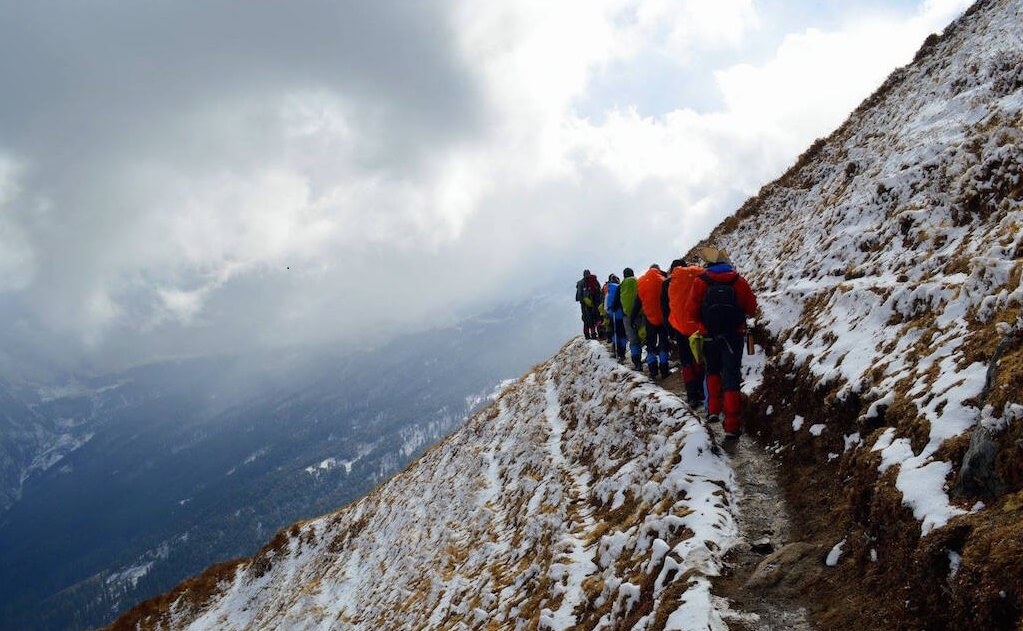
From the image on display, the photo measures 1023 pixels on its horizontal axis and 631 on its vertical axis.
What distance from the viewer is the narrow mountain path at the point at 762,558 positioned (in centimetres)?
629

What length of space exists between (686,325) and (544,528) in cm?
634

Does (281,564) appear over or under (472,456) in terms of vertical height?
under

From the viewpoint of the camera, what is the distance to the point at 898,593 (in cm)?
537

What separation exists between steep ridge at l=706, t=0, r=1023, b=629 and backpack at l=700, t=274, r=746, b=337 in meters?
1.75

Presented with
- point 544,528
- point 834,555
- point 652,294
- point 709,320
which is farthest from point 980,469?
point 652,294

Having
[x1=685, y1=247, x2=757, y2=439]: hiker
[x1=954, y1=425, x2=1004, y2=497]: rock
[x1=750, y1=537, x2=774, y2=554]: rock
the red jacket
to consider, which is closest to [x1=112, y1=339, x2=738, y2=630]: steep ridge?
[x1=750, y1=537, x2=774, y2=554]: rock

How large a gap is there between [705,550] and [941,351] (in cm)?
470

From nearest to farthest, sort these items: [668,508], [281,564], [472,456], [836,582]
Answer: [836,582]
[668,508]
[472,456]
[281,564]

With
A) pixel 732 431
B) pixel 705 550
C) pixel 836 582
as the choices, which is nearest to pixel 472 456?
pixel 732 431

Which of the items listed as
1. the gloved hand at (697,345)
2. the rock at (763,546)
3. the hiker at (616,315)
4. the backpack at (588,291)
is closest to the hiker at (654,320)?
the hiker at (616,315)

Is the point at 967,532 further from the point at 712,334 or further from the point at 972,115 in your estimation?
the point at 972,115

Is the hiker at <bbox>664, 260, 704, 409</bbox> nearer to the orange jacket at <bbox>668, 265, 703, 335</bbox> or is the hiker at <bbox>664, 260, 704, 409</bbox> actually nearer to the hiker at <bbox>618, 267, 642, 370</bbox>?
the orange jacket at <bbox>668, 265, 703, 335</bbox>

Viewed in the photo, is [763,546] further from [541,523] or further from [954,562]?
[541,523]

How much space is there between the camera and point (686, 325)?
12.5m
